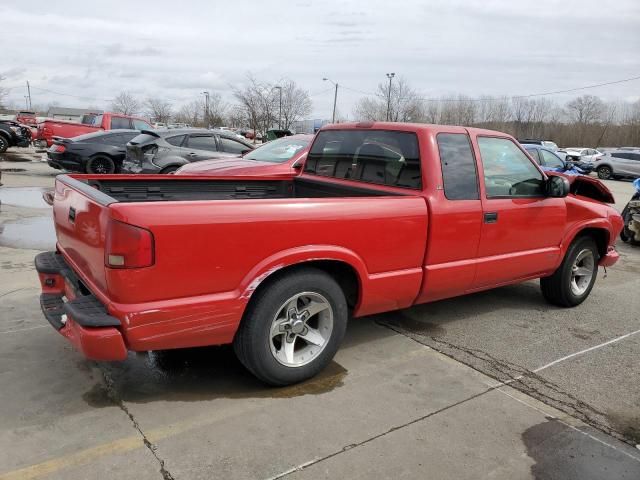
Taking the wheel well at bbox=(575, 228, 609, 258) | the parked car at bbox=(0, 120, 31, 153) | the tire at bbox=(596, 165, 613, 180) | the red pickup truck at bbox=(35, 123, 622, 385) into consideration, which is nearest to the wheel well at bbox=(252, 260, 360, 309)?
the red pickup truck at bbox=(35, 123, 622, 385)

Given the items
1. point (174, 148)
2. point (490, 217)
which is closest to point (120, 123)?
point (174, 148)

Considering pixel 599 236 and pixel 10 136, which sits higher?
pixel 599 236

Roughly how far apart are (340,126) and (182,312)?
2.72 meters

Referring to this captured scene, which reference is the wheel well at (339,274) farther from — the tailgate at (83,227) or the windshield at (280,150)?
the windshield at (280,150)

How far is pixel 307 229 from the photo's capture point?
3.27 m

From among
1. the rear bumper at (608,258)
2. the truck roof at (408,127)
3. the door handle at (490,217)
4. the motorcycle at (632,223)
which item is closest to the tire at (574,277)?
the rear bumper at (608,258)

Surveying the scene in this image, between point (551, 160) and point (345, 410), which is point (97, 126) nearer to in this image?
point (551, 160)

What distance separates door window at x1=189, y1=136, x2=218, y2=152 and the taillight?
29.8 feet

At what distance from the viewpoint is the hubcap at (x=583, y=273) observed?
18.3 ft

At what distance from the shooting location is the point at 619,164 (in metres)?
28.2

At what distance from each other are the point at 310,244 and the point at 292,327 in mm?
571

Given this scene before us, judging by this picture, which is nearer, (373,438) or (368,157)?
(373,438)

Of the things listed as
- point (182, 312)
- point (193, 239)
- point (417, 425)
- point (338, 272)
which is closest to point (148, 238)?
point (193, 239)

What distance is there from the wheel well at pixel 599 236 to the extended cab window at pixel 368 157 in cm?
238
